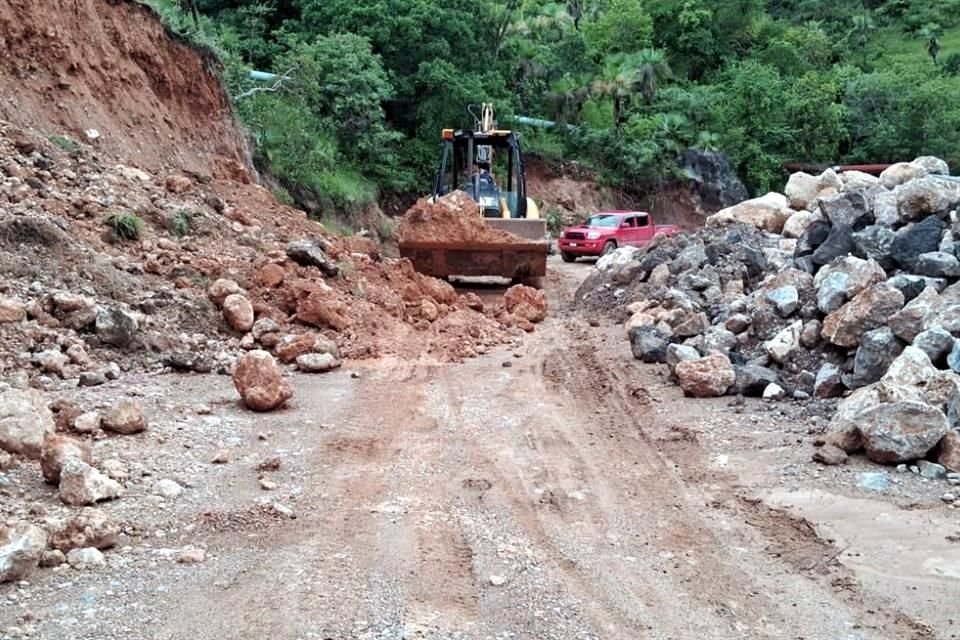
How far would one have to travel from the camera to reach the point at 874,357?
336 inches

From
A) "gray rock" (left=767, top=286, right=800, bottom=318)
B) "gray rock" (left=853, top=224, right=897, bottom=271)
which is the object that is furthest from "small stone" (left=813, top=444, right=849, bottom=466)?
"gray rock" (left=853, top=224, right=897, bottom=271)

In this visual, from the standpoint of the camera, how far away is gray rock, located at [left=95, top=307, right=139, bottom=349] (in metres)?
9.12

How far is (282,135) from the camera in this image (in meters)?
21.5

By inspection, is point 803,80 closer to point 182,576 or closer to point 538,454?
point 538,454

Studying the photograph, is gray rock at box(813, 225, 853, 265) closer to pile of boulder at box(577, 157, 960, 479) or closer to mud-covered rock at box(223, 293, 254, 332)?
pile of boulder at box(577, 157, 960, 479)

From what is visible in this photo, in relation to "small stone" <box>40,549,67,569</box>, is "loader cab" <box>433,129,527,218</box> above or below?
above

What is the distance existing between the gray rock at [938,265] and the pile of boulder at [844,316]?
1 cm

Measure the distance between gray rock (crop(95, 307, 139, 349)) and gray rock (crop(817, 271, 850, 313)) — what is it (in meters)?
7.08

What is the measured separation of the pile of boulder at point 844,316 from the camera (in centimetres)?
724

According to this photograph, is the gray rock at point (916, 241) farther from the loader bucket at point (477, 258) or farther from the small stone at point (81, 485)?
the small stone at point (81, 485)

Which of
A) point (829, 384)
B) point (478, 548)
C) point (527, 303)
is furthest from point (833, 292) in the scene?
point (478, 548)

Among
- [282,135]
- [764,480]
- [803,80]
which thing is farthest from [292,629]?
[803,80]

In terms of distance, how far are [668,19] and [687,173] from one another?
A: 39.3 ft

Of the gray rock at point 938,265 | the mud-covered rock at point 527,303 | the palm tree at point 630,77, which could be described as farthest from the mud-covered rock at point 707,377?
the palm tree at point 630,77
